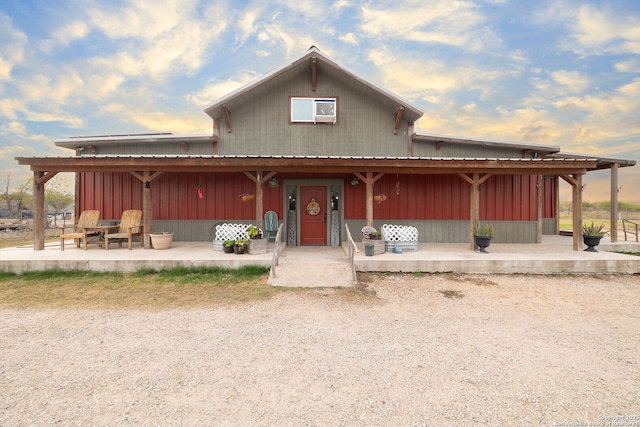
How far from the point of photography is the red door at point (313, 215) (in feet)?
32.6

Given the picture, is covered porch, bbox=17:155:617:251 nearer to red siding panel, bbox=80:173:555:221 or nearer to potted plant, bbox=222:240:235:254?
potted plant, bbox=222:240:235:254

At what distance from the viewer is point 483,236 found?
8008mm

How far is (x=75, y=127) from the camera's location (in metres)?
26.2

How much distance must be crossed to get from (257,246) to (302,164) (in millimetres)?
2645


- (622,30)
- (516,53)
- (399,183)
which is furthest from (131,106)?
(622,30)

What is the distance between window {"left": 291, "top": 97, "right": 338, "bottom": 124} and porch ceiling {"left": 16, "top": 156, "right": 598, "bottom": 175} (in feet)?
9.63

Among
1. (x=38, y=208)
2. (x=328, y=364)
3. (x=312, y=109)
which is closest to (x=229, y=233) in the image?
(x=312, y=109)

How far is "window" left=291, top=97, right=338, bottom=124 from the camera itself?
10.2m

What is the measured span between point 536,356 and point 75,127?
35.9 m

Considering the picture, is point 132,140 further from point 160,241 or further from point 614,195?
point 614,195

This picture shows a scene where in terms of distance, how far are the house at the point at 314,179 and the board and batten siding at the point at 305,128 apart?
4 centimetres

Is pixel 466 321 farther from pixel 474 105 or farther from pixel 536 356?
pixel 474 105

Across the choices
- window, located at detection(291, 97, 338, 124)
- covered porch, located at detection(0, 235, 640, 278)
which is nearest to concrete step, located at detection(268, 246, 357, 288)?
covered porch, located at detection(0, 235, 640, 278)

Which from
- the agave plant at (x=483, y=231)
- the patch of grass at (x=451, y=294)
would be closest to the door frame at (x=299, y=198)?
the agave plant at (x=483, y=231)
